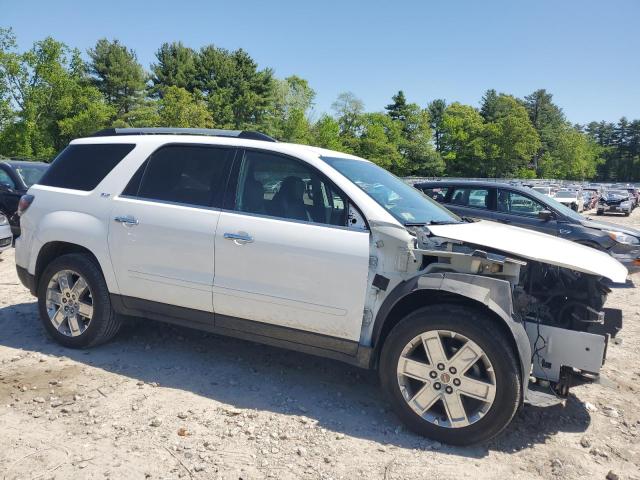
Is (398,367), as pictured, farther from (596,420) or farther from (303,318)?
(596,420)

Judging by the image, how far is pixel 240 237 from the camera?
349 centimetres

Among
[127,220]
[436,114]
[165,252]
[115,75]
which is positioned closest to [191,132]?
[127,220]

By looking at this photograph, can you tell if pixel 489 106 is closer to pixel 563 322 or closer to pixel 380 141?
pixel 380 141

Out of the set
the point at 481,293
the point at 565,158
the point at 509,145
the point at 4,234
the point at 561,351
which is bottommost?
the point at 4,234

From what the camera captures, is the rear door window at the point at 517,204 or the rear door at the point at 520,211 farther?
the rear door window at the point at 517,204

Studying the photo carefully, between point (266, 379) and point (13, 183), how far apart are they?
27.5 feet

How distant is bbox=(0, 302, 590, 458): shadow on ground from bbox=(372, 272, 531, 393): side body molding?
0.70m

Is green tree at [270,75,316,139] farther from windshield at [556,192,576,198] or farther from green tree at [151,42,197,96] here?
windshield at [556,192,576,198]

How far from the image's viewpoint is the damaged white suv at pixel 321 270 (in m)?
2.98

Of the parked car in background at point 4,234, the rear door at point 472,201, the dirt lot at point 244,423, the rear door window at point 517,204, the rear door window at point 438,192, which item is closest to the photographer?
the dirt lot at point 244,423

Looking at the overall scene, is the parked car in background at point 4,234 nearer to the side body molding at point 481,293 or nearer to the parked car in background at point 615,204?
the side body molding at point 481,293

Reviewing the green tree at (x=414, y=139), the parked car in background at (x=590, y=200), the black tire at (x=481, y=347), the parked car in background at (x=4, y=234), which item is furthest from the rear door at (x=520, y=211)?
the green tree at (x=414, y=139)

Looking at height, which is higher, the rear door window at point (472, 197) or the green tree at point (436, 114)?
the green tree at point (436, 114)

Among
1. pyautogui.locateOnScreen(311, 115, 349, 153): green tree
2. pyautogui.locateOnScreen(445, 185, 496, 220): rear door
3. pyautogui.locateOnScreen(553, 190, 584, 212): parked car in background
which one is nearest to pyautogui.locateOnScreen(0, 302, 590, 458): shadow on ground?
pyautogui.locateOnScreen(445, 185, 496, 220): rear door
